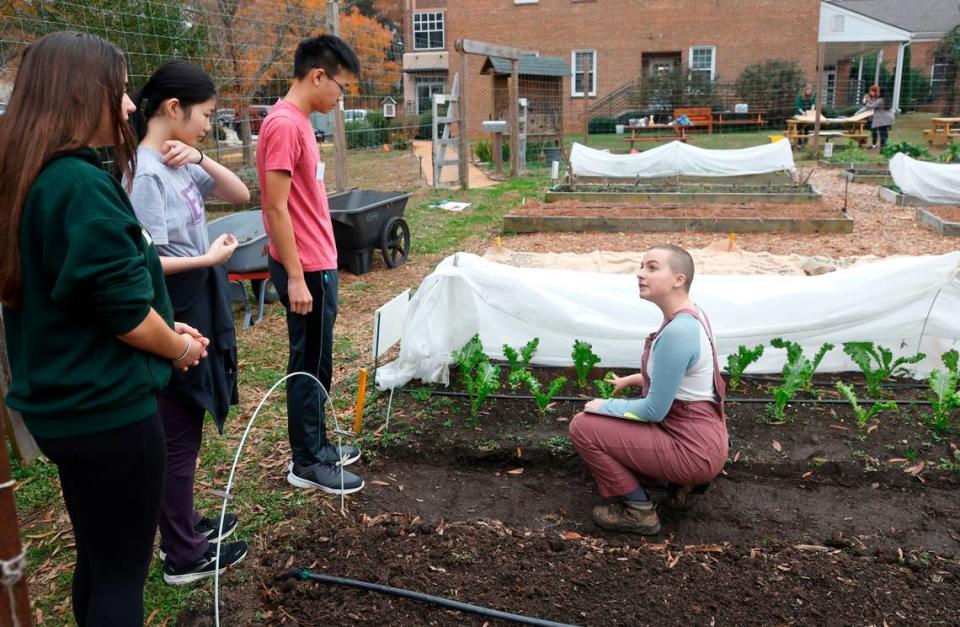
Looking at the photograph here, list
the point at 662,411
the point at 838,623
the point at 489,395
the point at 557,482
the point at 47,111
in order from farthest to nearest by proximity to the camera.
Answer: the point at 489,395 → the point at 557,482 → the point at 662,411 → the point at 838,623 → the point at 47,111

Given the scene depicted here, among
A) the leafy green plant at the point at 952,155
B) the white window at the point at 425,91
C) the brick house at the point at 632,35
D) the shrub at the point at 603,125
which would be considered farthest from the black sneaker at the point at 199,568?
the white window at the point at 425,91

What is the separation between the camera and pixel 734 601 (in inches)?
96.4

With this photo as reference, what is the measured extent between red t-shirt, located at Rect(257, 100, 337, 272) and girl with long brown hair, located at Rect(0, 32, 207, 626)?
0.99 metres

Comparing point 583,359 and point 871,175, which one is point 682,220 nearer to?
point 583,359

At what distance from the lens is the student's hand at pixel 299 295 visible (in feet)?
9.43

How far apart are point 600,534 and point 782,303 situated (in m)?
2.03

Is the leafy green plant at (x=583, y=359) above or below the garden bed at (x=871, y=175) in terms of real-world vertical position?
below

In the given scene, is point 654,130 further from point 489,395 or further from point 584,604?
point 584,604

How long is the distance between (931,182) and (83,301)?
1179cm

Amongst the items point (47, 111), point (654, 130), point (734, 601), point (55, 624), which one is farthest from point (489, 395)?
point (654, 130)

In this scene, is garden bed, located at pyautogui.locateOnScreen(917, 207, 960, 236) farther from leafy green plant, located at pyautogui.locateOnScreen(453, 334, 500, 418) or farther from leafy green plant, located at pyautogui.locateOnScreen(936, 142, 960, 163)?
leafy green plant, located at pyautogui.locateOnScreen(453, 334, 500, 418)

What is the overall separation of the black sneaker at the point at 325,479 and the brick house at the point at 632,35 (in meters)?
25.3

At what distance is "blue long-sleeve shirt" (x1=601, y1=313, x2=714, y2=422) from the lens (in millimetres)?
2783

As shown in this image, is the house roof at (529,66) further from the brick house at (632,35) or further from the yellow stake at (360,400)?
the yellow stake at (360,400)
